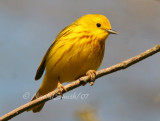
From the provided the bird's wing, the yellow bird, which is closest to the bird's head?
the yellow bird

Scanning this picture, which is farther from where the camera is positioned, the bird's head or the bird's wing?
the bird's wing

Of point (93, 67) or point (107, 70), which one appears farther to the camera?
point (93, 67)

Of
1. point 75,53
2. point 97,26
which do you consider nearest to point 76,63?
point 75,53

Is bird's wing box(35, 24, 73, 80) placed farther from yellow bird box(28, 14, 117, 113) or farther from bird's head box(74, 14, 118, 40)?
bird's head box(74, 14, 118, 40)

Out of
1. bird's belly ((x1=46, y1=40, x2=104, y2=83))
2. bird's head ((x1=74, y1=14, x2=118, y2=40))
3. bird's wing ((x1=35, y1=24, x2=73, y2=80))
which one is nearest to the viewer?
bird's belly ((x1=46, y1=40, x2=104, y2=83))

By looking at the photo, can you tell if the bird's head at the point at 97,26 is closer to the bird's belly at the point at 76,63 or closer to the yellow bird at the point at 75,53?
the yellow bird at the point at 75,53

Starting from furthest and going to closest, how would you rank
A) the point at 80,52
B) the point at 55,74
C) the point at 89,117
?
the point at 55,74 < the point at 80,52 < the point at 89,117

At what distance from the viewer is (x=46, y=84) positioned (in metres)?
4.34

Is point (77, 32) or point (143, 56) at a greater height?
point (77, 32)

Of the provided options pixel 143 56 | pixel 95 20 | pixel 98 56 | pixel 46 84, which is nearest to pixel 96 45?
pixel 98 56

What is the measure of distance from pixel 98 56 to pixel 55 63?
2.10ft

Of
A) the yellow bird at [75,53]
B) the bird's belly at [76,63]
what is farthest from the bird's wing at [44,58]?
the bird's belly at [76,63]

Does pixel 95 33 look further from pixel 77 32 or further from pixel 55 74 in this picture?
pixel 55 74

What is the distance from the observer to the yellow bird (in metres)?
3.95
